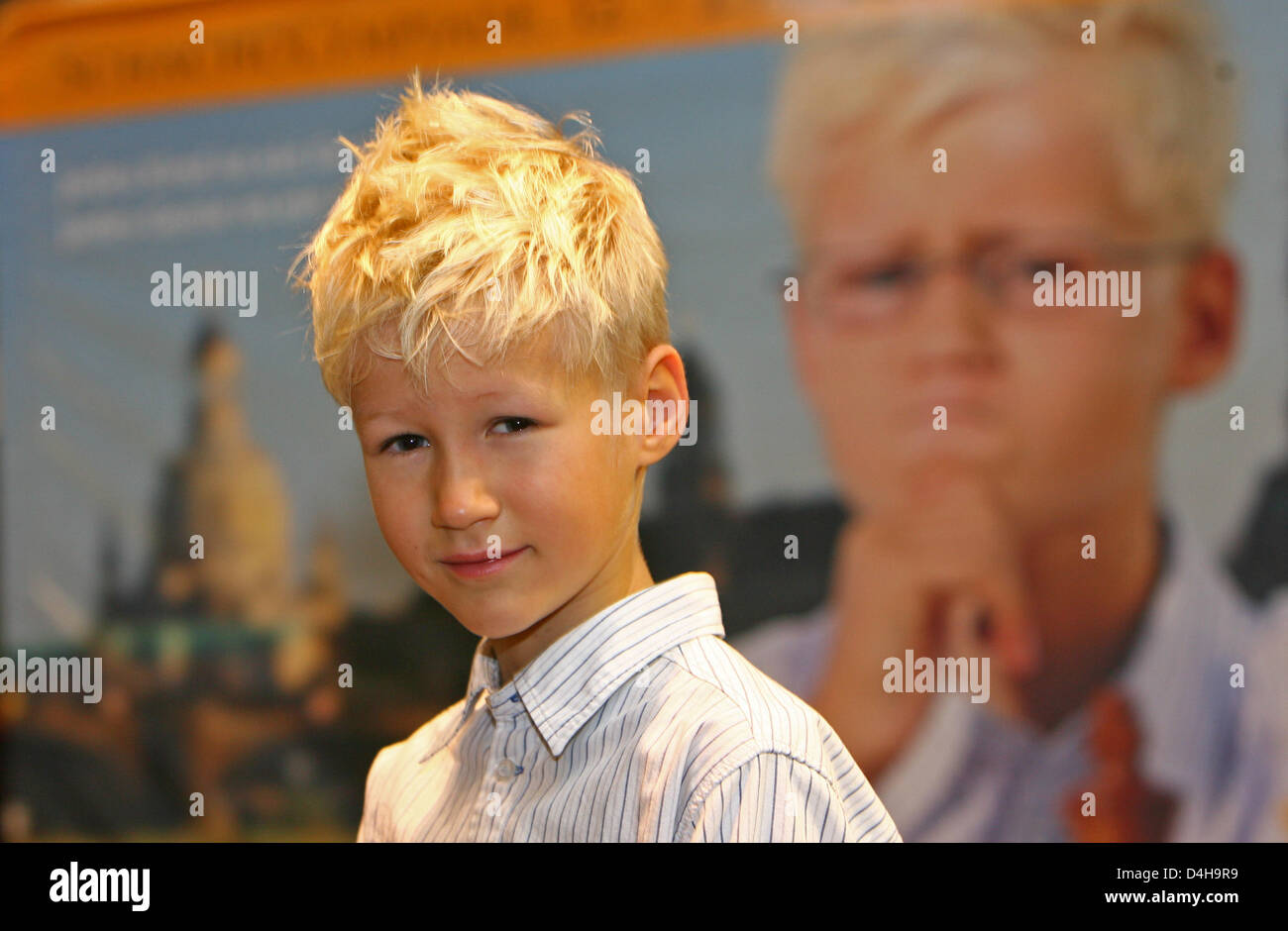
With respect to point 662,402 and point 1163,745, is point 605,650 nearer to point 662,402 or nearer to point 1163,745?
point 662,402

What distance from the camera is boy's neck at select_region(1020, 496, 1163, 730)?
1838 mm

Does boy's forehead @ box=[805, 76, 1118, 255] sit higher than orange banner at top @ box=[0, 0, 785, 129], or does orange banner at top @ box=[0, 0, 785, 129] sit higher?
orange banner at top @ box=[0, 0, 785, 129]

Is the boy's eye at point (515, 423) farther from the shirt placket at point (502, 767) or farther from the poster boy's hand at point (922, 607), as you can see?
the poster boy's hand at point (922, 607)

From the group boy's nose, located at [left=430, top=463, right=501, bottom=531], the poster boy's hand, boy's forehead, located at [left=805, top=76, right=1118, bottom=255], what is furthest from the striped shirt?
boy's forehead, located at [left=805, top=76, right=1118, bottom=255]

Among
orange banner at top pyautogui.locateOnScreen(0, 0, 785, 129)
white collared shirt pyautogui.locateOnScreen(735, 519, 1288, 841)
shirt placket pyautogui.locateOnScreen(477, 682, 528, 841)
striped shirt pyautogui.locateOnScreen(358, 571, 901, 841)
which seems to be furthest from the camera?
orange banner at top pyautogui.locateOnScreen(0, 0, 785, 129)

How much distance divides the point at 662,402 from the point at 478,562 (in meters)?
0.15

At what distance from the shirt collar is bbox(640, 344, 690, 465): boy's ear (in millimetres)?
82

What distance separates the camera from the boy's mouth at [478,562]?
2.10 ft

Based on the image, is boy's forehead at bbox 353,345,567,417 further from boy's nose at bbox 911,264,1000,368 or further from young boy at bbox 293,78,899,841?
boy's nose at bbox 911,264,1000,368

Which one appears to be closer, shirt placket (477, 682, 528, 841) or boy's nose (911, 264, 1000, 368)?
shirt placket (477, 682, 528, 841)

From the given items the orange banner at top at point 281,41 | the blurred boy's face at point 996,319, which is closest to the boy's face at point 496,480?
the blurred boy's face at point 996,319

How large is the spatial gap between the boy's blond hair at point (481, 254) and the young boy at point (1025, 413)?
1.25 meters

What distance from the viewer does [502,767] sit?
690 millimetres

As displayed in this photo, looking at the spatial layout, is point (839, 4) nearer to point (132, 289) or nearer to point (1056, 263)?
point (1056, 263)
